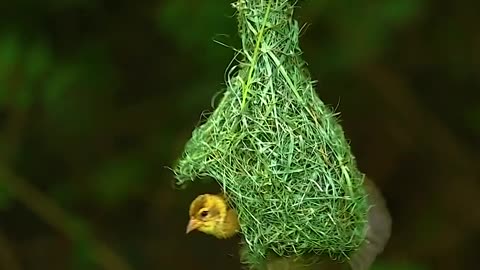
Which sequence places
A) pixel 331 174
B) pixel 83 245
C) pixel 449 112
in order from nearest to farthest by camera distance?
1. pixel 331 174
2. pixel 83 245
3. pixel 449 112

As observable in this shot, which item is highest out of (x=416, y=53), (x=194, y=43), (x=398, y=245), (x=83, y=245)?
(x=416, y=53)

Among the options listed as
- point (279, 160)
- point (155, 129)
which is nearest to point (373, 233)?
point (279, 160)

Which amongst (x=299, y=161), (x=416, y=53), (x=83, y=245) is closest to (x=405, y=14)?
(x=416, y=53)

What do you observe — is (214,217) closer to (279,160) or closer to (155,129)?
(279,160)

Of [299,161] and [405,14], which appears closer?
[299,161]

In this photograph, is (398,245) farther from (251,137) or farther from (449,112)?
(251,137)

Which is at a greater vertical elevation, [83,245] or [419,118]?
[419,118]

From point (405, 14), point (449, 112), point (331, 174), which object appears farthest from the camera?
point (449, 112)

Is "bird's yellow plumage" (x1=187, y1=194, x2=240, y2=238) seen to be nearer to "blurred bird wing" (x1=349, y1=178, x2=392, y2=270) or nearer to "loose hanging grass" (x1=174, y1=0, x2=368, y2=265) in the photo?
"loose hanging grass" (x1=174, y1=0, x2=368, y2=265)

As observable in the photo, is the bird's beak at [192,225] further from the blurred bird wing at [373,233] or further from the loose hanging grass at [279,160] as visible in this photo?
the blurred bird wing at [373,233]
